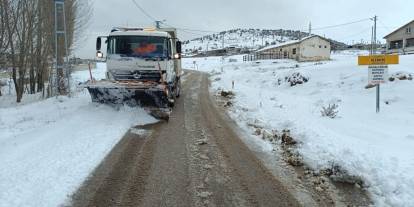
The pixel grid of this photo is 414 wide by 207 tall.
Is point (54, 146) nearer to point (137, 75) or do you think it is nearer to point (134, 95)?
point (134, 95)

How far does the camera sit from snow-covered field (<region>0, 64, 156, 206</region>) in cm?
636

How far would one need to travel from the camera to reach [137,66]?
15.3 metres

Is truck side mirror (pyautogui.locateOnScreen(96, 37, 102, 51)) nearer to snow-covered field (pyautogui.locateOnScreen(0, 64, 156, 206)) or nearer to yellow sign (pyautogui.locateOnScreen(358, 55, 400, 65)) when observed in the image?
snow-covered field (pyautogui.locateOnScreen(0, 64, 156, 206))

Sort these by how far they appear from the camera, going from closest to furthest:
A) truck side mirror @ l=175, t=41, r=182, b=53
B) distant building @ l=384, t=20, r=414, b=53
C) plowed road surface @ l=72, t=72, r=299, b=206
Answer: plowed road surface @ l=72, t=72, r=299, b=206 → truck side mirror @ l=175, t=41, r=182, b=53 → distant building @ l=384, t=20, r=414, b=53

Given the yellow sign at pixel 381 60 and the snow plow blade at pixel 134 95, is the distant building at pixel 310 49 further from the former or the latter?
the snow plow blade at pixel 134 95

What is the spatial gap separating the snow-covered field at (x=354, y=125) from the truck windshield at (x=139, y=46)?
3635 mm

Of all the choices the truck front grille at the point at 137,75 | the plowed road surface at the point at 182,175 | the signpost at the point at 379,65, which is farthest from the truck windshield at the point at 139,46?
the signpost at the point at 379,65

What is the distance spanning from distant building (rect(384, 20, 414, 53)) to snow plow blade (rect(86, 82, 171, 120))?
60775 mm

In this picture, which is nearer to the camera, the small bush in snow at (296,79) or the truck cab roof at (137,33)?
the truck cab roof at (137,33)

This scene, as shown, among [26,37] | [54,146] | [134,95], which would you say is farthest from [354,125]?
[26,37]

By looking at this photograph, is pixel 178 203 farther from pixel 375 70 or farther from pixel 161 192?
pixel 375 70

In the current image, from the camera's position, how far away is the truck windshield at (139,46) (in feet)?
50.8

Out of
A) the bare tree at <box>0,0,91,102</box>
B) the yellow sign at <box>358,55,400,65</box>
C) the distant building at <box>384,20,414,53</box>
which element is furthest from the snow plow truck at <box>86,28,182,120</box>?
the distant building at <box>384,20,414,53</box>

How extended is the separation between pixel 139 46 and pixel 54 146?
23.0 feet
